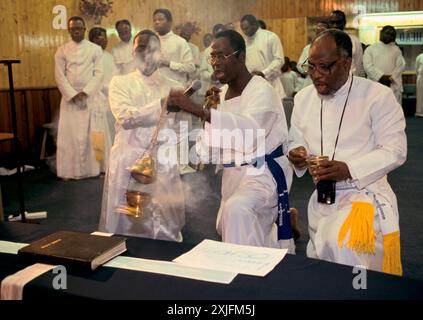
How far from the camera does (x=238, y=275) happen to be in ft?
4.81

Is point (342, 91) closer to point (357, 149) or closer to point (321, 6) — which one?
point (357, 149)

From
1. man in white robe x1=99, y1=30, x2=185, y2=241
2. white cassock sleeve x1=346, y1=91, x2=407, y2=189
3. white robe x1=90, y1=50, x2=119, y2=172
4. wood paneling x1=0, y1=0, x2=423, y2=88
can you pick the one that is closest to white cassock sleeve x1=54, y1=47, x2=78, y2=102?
white robe x1=90, y1=50, x2=119, y2=172

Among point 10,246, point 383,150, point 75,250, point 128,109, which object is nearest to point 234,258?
point 75,250

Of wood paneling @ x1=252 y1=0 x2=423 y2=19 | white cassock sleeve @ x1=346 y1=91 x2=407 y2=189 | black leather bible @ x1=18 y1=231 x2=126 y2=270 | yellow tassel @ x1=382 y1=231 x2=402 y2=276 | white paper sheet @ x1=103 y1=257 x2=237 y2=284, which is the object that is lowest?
yellow tassel @ x1=382 y1=231 x2=402 y2=276

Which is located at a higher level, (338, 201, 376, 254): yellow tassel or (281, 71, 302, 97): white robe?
(281, 71, 302, 97): white robe

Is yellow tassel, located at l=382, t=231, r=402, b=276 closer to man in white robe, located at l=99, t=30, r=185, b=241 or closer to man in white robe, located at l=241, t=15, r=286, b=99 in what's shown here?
man in white robe, located at l=99, t=30, r=185, b=241

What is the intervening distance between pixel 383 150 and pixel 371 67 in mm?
8054

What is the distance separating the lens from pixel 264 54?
641 cm

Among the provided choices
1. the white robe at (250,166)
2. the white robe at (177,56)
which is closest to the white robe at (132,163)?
the white robe at (250,166)

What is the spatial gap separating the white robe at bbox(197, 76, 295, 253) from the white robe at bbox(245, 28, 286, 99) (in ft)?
11.2

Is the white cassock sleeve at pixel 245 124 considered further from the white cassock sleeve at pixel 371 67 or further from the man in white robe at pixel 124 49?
the white cassock sleeve at pixel 371 67

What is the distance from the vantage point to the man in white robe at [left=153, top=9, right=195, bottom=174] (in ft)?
16.1

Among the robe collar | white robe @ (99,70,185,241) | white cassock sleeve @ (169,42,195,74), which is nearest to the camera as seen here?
the robe collar

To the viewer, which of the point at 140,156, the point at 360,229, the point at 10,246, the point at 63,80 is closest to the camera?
the point at 10,246
